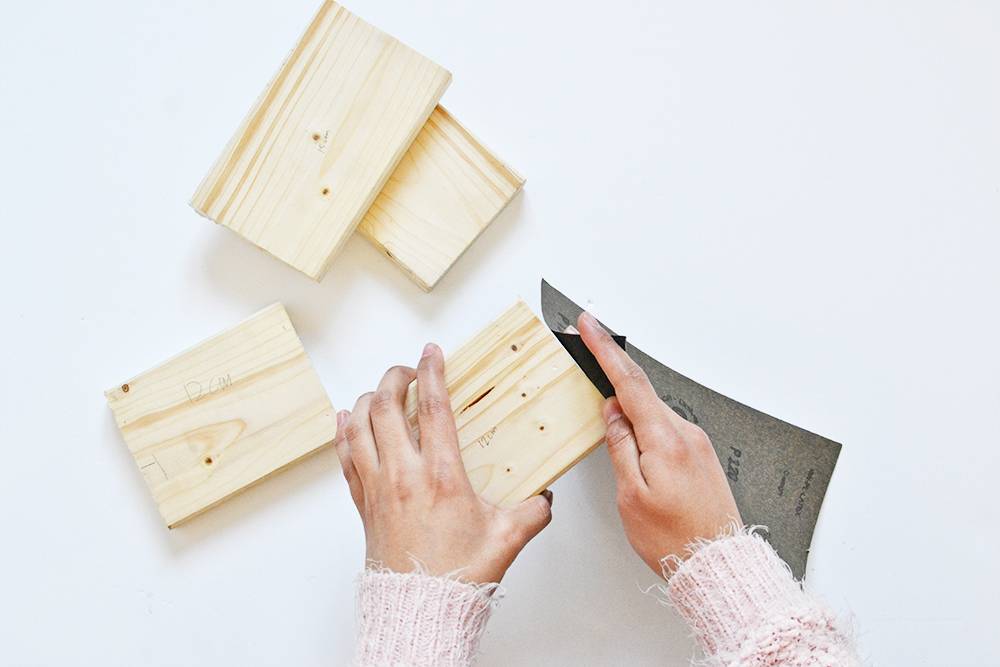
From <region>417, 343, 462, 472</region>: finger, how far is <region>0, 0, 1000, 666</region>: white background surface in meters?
0.16

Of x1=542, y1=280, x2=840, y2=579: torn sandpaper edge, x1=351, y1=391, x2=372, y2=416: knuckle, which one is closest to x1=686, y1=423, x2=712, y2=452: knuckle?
x1=542, y1=280, x2=840, y2=579: torn sandpaper edge

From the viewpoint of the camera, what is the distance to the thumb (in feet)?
2.69

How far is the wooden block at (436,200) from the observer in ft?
3.14

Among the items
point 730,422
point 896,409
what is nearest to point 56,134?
point 730,422

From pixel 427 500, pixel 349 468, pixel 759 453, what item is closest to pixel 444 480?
pixel 427 500

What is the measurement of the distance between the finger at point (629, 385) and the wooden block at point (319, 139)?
0.32 metres

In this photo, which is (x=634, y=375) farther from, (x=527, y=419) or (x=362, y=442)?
(x=362, y=442)

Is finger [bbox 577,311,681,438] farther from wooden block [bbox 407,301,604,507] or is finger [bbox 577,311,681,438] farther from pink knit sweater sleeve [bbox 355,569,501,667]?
pink knit sweater sleeve [bbox 355,569,501,667]

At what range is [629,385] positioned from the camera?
31.7 inches

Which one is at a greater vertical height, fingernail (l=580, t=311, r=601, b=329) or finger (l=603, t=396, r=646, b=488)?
fingernail (l=580, t=311, r=601, b=329)

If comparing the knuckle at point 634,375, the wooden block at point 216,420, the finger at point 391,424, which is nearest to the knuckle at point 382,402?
the finger at point 391,424

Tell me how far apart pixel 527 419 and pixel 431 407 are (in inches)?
4.0

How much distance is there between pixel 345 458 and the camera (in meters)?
0.87

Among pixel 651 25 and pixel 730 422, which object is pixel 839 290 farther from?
pixel 651 25
